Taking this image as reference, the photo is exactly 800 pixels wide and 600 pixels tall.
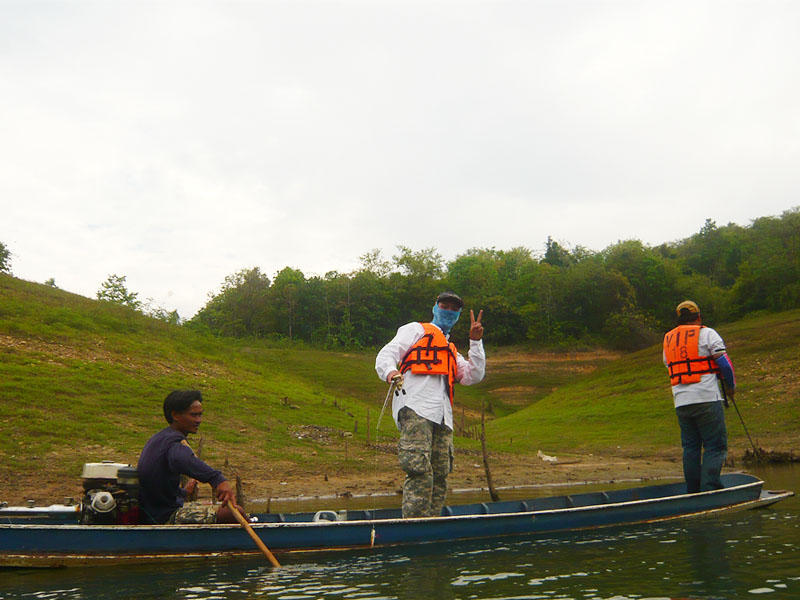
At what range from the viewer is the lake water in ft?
20.2

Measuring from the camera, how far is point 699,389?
10117mm

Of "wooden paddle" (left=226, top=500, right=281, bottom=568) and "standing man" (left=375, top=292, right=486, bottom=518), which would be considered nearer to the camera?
"wooden paddle" (left=226, top=500, right=281, bottom=568)

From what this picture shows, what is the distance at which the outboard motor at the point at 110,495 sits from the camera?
304 inches

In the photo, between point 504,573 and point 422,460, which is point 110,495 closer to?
point 422,460

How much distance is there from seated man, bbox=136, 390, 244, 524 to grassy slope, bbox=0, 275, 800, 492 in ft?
31.9

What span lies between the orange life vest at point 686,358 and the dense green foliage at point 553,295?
181 ft

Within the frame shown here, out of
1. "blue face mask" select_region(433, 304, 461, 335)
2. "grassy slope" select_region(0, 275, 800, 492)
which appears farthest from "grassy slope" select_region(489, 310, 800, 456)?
"blue face mask" select_region(433, 304, 461, 335)

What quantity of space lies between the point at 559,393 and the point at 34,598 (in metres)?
47.1

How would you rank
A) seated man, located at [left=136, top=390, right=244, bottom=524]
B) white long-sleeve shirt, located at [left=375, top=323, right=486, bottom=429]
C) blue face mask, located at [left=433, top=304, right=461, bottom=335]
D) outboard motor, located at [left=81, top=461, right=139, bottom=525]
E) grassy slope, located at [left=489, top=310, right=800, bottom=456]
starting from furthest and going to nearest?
grassy slope, located at [left=489, top=310, right=800, bottom=456]
blue face mask, located at [left=433, top=304, right=461, bottom=335]
white long-sleeve shirt, located at [left=375, top=323, right=486, bottom=429]
outboard motor, located at [left=81, top=461, right=139, bottom=525]
seated man, located at [left=136, top=390, right=244, bottom=524]

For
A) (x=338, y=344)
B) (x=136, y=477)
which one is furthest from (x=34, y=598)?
(x=338, y=344)

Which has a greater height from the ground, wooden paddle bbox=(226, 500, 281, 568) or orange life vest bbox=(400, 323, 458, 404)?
orange life vest bbox=(400, 323, 458, 404)

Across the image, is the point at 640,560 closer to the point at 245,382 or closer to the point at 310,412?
the point at 310,412

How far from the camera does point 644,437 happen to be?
100 feet

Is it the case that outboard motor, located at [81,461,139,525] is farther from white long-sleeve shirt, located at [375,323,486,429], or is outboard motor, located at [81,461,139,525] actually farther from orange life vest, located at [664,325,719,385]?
orange life vest, located at [664,325,719,385]
